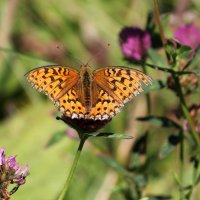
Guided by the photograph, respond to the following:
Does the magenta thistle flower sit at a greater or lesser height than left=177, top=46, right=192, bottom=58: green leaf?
lesser

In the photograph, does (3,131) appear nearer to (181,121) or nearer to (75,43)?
(75,43)

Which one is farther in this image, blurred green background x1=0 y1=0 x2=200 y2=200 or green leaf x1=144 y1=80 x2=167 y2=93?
blurred green background x1=0 y1=0 x2=200 y2=200

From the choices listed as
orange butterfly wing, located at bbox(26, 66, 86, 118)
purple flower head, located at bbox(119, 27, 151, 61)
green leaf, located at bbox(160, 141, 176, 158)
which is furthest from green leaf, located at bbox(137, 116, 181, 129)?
orange butterfly wing, located at bbox(26, 66, 86, 118)

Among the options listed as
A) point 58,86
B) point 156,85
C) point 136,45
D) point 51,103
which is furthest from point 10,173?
point 51,103

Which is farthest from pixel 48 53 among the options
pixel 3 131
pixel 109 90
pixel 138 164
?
pixel 109 90

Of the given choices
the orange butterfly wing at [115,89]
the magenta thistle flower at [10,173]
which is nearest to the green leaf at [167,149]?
the orange butterfly wing at [115,89]

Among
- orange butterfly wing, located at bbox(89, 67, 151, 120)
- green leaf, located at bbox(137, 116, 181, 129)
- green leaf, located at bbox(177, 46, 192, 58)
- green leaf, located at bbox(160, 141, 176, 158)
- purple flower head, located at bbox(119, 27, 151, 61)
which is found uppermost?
purple flower head, located at bbox(119, 27, 151, 61)

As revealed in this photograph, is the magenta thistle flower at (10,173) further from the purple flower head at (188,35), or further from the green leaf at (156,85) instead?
the purple flower head at (188,35)

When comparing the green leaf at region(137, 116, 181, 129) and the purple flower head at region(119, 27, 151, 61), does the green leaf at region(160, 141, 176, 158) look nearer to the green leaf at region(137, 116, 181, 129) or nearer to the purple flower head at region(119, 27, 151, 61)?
the green leaf at region(137, 116, 181, 129)
